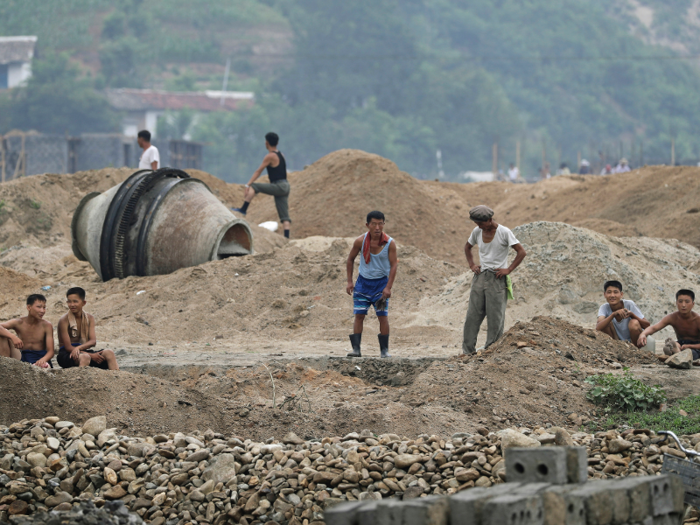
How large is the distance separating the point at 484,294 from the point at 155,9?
66868 millimetres

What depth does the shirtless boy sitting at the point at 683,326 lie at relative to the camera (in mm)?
8368

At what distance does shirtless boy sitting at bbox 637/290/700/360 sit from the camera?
837 cm

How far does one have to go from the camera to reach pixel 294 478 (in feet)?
19.1

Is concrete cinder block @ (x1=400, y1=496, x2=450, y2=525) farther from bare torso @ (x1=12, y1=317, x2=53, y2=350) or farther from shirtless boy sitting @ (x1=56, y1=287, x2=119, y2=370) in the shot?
bare torso @ (x1=12, y1=317, x2=53, y2=350)

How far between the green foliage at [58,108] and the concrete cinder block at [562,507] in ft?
172

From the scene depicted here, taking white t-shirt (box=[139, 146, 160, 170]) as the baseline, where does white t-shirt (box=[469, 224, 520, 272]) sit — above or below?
below

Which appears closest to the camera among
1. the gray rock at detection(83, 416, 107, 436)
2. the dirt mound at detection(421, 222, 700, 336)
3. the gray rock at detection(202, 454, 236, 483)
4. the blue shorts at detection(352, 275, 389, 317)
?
the gray rock at detection(202, 454, 236, 483)

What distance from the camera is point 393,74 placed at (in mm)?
65375

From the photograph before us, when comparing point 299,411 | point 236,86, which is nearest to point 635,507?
point 299,411

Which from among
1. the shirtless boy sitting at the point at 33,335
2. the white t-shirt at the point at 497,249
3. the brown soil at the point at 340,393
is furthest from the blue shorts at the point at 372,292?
the shirtless boy sitting at the point at 33,335

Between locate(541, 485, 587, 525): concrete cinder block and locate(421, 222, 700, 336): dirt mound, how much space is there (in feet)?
23.7

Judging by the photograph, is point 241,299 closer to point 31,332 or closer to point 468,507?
point 31,332

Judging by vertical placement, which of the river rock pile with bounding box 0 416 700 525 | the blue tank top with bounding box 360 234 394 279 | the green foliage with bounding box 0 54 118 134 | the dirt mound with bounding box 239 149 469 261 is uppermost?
the green foliage with bounding box 0 54 118 134

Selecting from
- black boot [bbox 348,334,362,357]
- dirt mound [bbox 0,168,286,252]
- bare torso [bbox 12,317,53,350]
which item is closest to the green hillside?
dirt mound [bbox 0,168,286,252]
